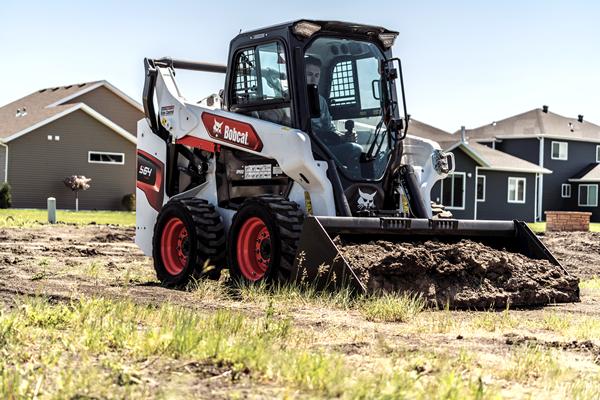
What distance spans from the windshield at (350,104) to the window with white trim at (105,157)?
3486 centimetres

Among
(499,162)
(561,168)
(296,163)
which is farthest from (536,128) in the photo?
(296,163)

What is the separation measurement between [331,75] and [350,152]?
3.44 feet

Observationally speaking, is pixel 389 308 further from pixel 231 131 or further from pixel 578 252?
pixel 578 252

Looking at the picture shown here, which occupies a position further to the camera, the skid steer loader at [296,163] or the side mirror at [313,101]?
the side mirror at [313,101]

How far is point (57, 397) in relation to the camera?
15.7ft

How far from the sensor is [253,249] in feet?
36.0

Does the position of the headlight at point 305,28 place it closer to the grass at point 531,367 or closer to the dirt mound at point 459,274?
the dirt mound at point 459,274

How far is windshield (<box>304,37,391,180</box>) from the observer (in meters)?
11.1

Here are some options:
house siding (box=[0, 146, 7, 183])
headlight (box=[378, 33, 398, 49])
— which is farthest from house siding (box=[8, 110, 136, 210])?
headlight (box=[378, 33, 398, 49])

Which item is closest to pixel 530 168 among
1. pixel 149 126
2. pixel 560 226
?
pixel 560 226

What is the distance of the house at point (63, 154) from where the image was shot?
42906 mm

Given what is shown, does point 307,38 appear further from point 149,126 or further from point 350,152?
point 149,126

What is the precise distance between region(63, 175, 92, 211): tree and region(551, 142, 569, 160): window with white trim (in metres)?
29.0

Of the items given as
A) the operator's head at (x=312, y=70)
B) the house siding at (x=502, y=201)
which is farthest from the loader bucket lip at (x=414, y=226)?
the house siding at (x=502, y=201)
